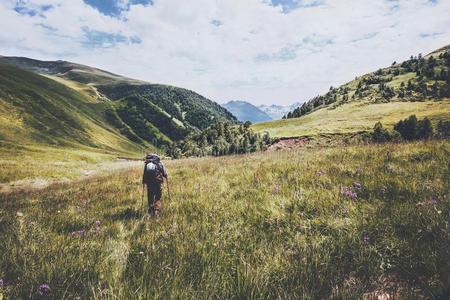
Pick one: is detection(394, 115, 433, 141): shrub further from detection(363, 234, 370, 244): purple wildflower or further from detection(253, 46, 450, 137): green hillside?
detection(363, 234, 370, 244): purple wildflower

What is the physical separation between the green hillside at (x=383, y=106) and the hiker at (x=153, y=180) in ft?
242

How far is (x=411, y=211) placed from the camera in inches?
172

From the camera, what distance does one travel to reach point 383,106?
11775 centimetres

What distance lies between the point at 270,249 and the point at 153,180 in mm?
5533

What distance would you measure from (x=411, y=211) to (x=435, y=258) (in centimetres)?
136

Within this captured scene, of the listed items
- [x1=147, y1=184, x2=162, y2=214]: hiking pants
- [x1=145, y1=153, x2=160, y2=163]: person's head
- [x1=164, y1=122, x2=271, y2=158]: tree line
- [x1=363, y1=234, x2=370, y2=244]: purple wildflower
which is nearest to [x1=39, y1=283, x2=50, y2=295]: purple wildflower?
[x1=363, y1=234, x2=370, y2=244]: purple wildflower

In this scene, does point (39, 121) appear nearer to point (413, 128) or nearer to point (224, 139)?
point (224, 139)

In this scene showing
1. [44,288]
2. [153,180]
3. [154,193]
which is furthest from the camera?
[153,180]

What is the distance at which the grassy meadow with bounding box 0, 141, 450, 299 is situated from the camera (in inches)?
108

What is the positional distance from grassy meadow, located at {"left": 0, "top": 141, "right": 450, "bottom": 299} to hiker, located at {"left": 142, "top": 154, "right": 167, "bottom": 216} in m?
1.11

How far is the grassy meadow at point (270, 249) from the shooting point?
2.74 meters

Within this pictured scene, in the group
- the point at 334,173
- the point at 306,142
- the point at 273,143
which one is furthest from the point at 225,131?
the point at 334,173

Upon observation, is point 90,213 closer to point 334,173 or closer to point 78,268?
point 78,268

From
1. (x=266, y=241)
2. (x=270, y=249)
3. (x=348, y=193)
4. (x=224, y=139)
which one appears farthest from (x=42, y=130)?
(x=270, y=249)
